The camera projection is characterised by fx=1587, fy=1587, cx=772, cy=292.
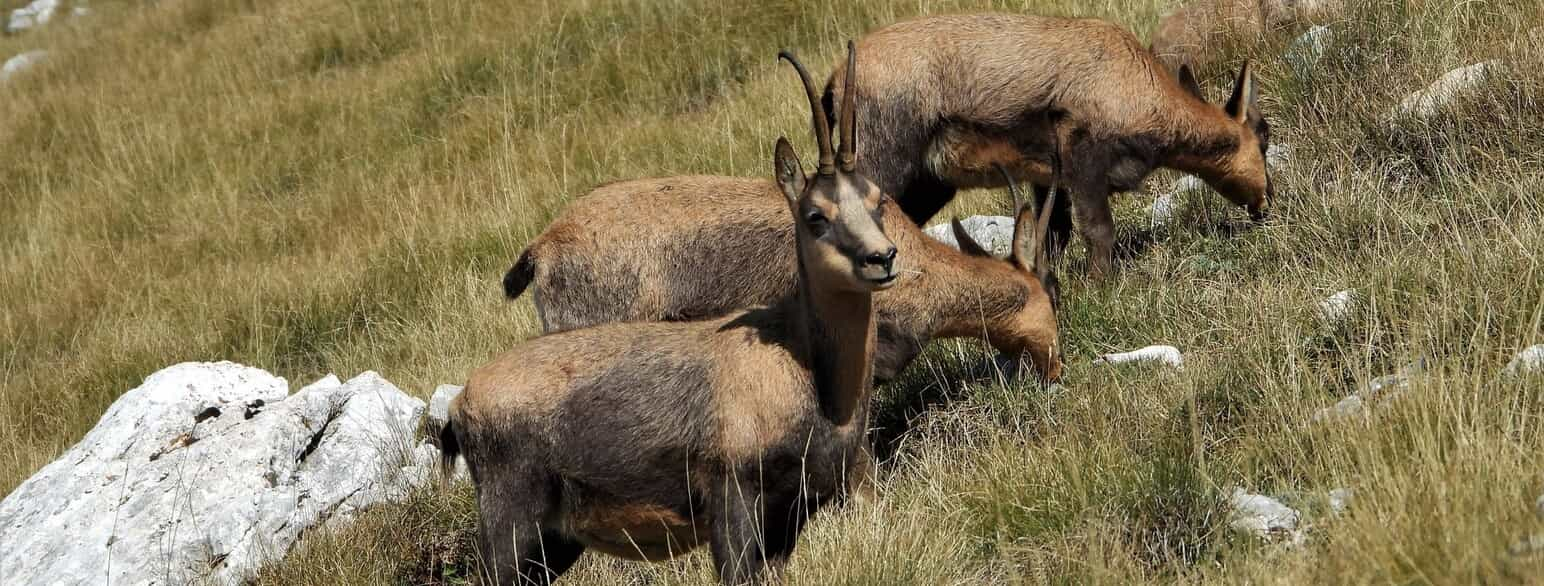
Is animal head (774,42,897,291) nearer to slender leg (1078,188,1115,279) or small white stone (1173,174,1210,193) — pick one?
slender leg (1078,188,1115,279)

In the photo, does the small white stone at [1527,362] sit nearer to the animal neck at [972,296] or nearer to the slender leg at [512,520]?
the animal neck at [972,296]

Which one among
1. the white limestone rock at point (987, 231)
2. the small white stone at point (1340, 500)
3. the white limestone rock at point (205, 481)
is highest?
the small white stone at point (1340, 500)

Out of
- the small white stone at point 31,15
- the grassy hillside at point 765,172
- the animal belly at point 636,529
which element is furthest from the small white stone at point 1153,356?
the small white stone at point 31,15

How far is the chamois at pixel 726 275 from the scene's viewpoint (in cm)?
705

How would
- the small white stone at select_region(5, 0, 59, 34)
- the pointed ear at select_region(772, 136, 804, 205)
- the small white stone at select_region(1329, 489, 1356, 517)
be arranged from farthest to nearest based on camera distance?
1. the small white stone at select_region(5, 0, 59, 34)
2. the pointed ear at select_region(772, 136, 804, 205)
3. the small white stone at select_region(1329, 489, 1356, 517)

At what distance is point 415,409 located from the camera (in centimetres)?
802

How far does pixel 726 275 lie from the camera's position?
7199 mm

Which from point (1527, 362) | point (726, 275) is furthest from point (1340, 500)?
point (726, 275)

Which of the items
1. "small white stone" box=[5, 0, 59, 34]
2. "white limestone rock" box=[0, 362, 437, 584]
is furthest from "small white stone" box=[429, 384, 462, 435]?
"small white stone" box=[5, 0, 59, 34]

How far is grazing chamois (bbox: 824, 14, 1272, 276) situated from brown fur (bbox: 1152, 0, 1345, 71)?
196cm

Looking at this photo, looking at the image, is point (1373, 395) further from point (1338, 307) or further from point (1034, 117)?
point (1034, 117)

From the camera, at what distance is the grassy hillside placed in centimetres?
527

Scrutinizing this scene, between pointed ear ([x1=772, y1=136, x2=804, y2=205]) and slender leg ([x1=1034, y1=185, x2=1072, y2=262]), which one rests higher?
pointed ear ([x1=772, y1=136, x2=804, y2=205])

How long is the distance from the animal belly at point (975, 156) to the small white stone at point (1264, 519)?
123 inches
